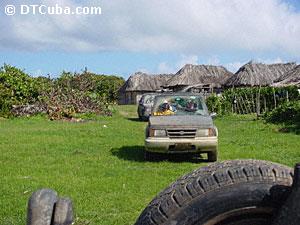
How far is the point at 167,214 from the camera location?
214cm

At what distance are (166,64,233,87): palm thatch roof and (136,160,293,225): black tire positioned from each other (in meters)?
52.8

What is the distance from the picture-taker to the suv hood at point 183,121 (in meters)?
10.5

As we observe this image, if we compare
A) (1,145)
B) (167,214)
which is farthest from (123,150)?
(167,214)

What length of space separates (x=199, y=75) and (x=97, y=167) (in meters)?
48.9

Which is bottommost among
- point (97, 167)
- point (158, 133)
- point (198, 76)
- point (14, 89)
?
point (97, 167)

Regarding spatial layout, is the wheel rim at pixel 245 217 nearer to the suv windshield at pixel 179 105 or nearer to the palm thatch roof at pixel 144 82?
the suv windshield at pixel 179 105

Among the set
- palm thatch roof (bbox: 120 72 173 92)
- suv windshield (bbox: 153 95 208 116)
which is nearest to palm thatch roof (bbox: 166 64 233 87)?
palm thatch roof (bbox: 120 72 173 92)

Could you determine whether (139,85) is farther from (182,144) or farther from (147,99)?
(182,144)

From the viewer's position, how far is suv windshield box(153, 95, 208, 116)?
1142cm

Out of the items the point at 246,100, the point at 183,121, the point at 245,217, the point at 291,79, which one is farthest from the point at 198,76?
the point at 245,217

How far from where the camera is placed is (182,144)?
10.5 meters

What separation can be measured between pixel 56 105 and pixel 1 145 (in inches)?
594

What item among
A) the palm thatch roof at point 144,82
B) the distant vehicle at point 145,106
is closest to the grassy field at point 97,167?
the distant vehicle at point 145,106

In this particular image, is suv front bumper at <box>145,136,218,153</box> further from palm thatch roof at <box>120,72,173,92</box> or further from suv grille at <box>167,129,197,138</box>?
palm thatch roof at <box>120,72,173,92</box>
